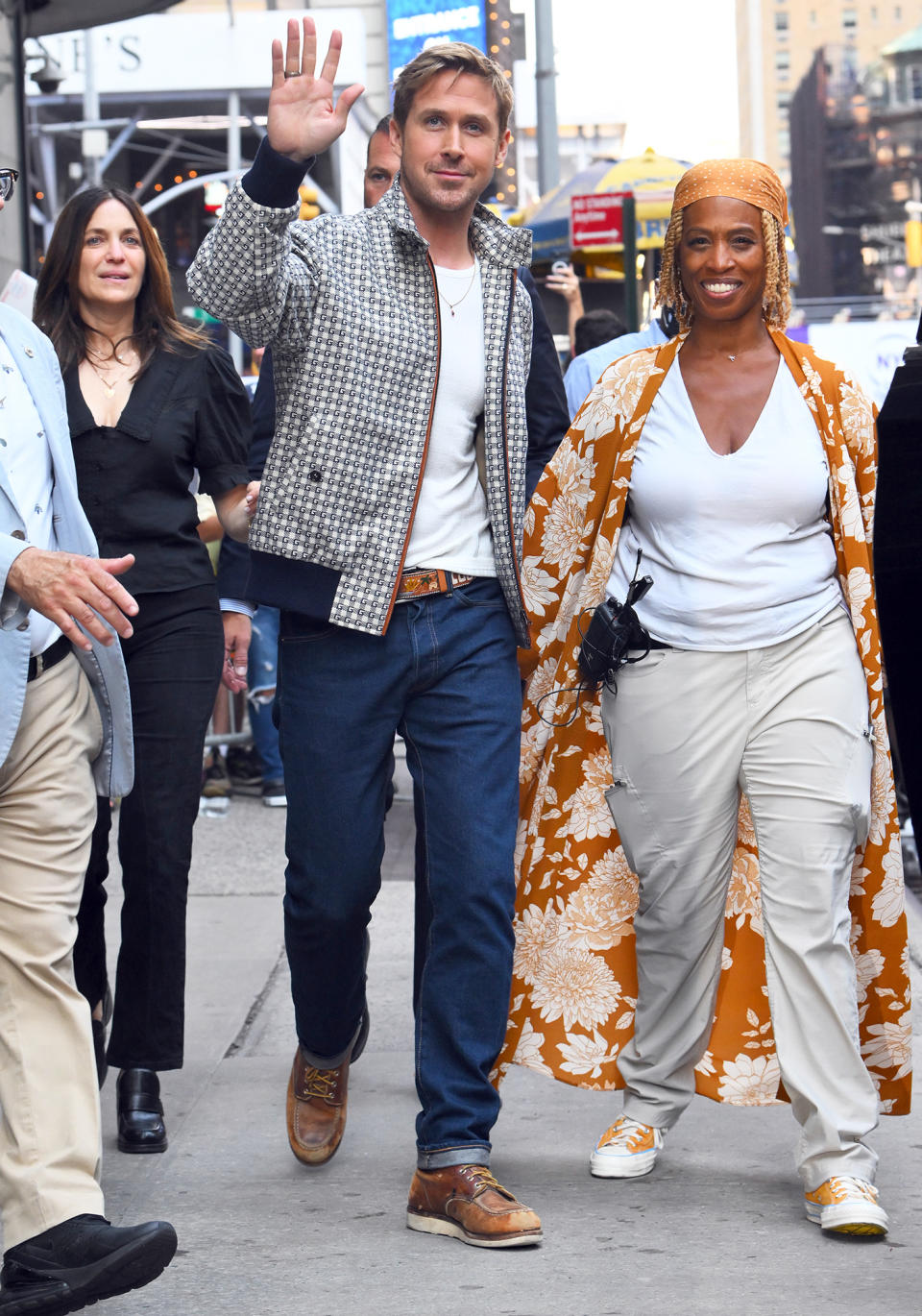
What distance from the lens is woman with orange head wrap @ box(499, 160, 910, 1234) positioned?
3812mm

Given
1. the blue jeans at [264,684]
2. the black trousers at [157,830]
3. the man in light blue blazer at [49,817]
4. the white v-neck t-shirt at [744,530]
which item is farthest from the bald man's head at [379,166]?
the blue jeans at [264,684]

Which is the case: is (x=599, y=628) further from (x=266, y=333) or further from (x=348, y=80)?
(x=348, y=80)

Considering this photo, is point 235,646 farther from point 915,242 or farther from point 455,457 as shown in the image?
point 915,242

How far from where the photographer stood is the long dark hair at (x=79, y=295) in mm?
4473

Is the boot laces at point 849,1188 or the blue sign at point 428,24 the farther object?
the blue sign at point 428,24

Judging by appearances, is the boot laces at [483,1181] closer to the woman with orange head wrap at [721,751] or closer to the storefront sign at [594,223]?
the woman with orange head wrap at [721,751]

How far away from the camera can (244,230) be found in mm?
3469

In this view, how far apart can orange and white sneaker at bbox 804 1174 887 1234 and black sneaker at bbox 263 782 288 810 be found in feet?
17.7

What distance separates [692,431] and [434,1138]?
1494 mm

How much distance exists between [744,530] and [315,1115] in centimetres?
153

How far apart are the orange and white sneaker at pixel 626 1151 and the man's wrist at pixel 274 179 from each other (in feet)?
6.61

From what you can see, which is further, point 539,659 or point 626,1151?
point 539,659

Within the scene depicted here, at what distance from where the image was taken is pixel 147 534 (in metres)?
4.35

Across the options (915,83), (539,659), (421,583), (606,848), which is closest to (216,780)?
(539,659)
